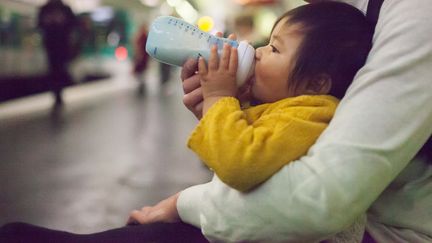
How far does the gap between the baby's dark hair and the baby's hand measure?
10 centimetres

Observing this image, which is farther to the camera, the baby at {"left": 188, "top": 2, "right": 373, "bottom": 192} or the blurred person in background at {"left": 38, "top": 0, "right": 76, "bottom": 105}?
the blurred person in background at {"left": 38, "top": 0, "right": 76, "bottom": 105}

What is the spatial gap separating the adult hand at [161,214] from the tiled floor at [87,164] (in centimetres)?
157

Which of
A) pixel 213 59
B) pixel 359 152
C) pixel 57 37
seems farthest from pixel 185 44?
pixel 57 37

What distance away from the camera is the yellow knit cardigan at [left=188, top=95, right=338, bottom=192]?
688 millimetres

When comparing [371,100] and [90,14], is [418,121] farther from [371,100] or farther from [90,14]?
[90,14]

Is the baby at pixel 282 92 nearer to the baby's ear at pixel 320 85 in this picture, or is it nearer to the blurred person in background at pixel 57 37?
the baby's ear at pixel 320 85

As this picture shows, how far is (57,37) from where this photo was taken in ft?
→ 23.4

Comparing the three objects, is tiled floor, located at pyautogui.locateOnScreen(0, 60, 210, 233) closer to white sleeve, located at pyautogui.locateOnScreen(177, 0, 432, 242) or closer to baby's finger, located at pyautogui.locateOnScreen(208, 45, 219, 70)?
baby's finger, located at pyautogui.locateOnScreen(208, 45, 219, 70)

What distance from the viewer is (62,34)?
711 centimetres

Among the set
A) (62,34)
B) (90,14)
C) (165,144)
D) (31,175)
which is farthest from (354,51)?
(90,14)

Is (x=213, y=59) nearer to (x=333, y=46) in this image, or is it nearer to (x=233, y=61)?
(x=233, y=61)

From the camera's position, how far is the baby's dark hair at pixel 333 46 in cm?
82

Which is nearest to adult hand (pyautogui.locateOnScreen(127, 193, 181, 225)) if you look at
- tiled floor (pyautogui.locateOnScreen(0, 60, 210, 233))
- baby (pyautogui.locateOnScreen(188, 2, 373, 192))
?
baby (pyautogui.locateOnScreen(188, 2, 373, 192))

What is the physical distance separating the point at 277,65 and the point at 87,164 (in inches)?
126
